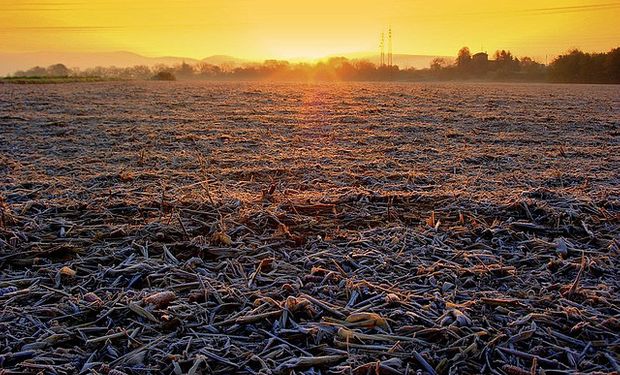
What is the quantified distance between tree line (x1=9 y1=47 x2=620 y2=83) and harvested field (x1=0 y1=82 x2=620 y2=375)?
204 ft

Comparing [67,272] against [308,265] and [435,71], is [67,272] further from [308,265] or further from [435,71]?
[435,71]

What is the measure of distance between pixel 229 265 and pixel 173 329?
2.49 feet

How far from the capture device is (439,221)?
159 inches

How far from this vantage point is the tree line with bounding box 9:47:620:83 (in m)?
66.9

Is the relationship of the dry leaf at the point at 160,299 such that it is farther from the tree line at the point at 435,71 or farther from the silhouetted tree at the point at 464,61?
the silhouetted tree at the point at 464,61

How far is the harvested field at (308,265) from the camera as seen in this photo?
233 cm

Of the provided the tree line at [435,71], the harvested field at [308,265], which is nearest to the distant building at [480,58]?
the tree line at [435,71]

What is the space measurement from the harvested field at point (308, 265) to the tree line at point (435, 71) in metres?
62.1

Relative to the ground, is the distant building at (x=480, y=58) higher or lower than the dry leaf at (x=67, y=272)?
higher

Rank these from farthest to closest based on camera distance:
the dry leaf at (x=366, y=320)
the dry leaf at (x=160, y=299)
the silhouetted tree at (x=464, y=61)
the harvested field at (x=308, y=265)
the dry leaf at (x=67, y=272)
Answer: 1. the silhouetted tree at (x=464, y=61)
2. the dry leaf at (x=67, y=272)
3. the dry leaf at (x=160, y=299)
4. the dry leaf at (x=366, y=320)
5. the harvested field at (x=308, y=265)

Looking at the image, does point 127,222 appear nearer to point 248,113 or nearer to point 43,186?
point 43,186

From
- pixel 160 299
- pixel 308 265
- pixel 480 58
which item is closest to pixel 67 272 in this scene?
pixel 160 299

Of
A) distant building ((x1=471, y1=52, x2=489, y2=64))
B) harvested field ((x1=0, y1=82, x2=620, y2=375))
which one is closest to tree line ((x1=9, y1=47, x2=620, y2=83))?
distant building ((x1=471, y1=52, x2=489, y2=64))

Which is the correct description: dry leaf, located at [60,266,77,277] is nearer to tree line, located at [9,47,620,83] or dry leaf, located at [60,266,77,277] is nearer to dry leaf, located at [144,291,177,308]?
dry leaf, located at [144,291,177,308]
